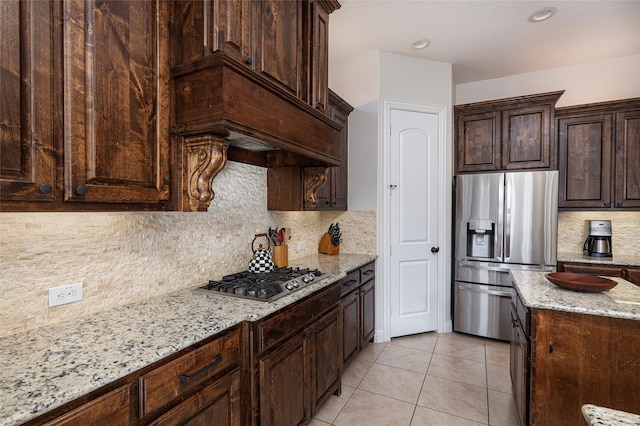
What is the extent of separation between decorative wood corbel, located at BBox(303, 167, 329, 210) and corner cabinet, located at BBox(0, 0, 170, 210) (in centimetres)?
137

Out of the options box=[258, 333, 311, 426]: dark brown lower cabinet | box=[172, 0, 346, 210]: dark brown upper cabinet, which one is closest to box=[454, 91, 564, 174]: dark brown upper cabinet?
box=[172, 0, 346, 210]: dark brown upper cabinet

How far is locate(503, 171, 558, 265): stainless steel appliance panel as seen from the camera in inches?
130

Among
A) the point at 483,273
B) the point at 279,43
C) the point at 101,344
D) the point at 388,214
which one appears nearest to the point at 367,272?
the point at 388,214

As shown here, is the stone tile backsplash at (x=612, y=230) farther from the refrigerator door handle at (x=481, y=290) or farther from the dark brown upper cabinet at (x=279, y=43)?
the dark brown upper cabinet at (x=279, y=43)

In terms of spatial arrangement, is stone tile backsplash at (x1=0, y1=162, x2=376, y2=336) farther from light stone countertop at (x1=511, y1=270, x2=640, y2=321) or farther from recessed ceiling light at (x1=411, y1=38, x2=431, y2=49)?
recessed ceiling light at (x1=411, y1=38, x2=431, y2=49)

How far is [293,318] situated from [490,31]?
3.19 metres

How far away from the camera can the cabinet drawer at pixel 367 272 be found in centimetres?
303

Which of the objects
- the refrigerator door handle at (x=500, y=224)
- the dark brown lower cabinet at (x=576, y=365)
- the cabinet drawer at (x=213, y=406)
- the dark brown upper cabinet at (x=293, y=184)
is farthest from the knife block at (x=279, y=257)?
the refrigerator door handle at (x=500, y=224)

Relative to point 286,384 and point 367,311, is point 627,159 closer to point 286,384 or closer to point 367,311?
point 367,311

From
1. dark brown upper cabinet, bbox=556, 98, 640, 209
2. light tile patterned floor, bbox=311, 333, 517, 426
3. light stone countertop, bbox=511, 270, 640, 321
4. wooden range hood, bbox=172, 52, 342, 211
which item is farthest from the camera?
dark brown upper cabinet, bbox=556, 98, 640, 209

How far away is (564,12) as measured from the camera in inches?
107

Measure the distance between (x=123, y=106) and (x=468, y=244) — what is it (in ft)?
11.5

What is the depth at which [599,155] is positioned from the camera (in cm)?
341

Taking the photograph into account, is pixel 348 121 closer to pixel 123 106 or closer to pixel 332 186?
pixel 332 186
